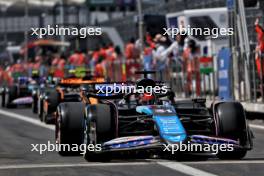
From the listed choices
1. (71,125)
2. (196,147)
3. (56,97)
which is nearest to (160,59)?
(56,97)

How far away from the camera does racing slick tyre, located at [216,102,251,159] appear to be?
11.2 metres

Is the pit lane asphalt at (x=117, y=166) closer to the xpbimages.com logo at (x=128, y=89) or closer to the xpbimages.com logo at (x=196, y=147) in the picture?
the xpbimages.com logo at (x=196, y=147)

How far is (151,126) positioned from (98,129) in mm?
772

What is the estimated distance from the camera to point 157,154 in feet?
36.6

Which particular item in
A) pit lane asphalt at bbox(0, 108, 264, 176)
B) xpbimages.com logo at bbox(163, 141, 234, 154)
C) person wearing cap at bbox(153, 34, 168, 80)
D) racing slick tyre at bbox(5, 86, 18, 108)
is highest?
person wearing cap at bbox(153, 34, 168, 80)

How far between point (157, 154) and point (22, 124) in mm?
9119

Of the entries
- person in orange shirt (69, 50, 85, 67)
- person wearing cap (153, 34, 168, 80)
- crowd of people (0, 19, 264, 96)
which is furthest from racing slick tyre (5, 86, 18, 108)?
person in orange shirt (69, 50, 85, 67)

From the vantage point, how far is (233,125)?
1119 centimetres

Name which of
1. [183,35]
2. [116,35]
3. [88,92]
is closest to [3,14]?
[116,35]

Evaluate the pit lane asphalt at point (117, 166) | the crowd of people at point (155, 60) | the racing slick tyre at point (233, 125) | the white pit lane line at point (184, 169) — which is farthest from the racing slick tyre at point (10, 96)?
the white pit lane line at point (184, 169)

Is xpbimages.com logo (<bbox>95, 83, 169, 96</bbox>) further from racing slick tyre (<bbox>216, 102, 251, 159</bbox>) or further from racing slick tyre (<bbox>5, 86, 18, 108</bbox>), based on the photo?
racing slick tyre (<bbox>5, 86, 18, 108</bbox>)

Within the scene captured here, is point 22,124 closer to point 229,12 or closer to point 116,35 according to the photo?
point 229,12

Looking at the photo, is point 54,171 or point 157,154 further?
point 157,154

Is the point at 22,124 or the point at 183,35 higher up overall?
the point at 183,35
